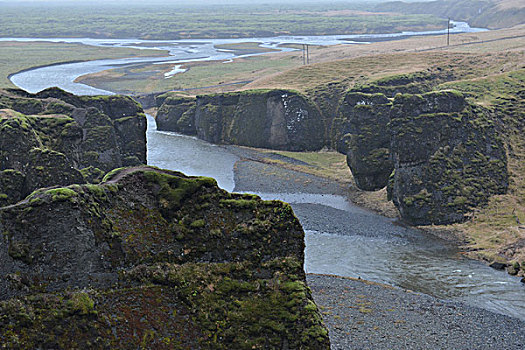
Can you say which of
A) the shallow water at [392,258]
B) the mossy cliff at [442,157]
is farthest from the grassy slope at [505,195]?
the shallow water at [392,258]

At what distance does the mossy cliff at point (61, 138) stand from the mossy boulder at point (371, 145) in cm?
2844

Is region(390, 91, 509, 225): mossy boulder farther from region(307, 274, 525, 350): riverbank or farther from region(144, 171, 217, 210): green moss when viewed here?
region(144, 171, 217, 210): green moss

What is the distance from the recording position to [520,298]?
152ft

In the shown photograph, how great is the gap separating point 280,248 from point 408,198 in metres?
35.9

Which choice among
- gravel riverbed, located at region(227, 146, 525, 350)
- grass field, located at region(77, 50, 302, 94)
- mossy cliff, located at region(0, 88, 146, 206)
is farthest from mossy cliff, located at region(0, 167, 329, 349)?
grass field, located at region(77, 50, 302, 94)

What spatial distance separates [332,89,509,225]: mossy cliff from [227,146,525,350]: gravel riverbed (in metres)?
18.8

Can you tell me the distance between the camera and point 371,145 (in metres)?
78.7

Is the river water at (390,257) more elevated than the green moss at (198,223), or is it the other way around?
the green moss at (198,223)

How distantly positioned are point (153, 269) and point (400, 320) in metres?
19.4

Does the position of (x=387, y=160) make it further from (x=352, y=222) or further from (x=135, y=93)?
(x=135, y=93)

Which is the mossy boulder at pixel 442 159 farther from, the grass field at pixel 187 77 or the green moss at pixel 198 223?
the grass field at pixel 187 77

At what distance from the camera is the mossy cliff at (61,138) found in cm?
4416

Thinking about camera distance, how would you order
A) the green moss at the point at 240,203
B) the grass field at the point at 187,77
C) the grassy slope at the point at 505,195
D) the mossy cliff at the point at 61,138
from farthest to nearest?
the grass field at the point at 187,77 < the grassy slope at the point at 505,195 < the mossy cliff at the point at 61,138 < the green moss at the point at 240,203

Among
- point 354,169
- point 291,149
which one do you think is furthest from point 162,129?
point 354,169
